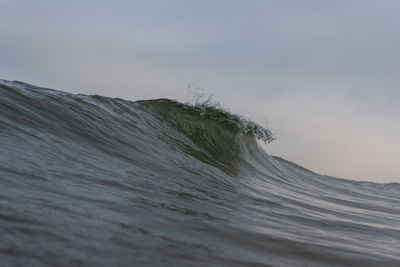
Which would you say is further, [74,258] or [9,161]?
[9,161]

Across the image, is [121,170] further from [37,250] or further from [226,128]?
[226,128]

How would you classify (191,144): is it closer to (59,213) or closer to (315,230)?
(315,230)

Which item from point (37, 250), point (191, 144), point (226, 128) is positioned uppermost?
point (226, 128)

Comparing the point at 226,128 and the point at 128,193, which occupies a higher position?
the point at 226,128

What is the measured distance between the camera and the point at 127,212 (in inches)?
97.8

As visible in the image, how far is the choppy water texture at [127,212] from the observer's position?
5.90ft

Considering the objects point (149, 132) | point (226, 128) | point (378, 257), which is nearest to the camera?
point (378, 257)

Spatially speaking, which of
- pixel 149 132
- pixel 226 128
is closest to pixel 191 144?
pixel 149 132

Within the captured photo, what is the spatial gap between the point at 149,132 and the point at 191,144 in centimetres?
113

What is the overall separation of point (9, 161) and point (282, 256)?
241 cm

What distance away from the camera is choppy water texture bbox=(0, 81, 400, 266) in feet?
5.90

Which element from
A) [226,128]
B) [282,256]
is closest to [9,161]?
[282,256]

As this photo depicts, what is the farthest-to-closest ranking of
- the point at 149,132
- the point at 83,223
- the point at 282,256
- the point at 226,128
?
the point at 226,128, the point at 149,132, the point at 282,256, the point at 83,223

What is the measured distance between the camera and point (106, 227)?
206cm
